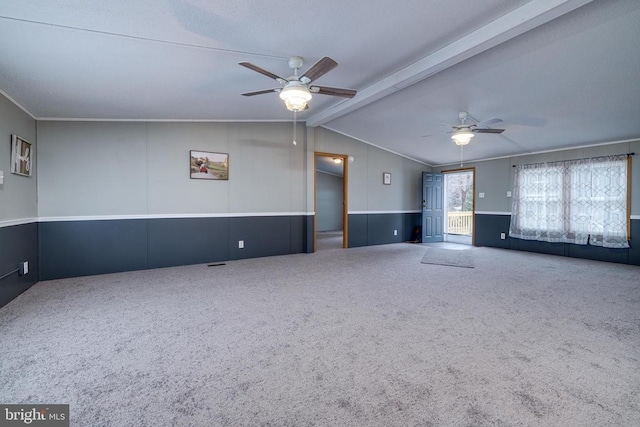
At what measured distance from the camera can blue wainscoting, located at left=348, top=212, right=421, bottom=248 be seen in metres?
7.06

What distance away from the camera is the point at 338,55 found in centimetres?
310

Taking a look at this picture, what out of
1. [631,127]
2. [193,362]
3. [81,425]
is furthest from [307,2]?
[631,127]

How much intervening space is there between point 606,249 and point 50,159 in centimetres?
947

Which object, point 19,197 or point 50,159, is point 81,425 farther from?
point 50,159

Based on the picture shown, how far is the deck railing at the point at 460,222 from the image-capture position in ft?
34.0

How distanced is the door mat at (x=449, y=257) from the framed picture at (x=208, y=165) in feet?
13.2

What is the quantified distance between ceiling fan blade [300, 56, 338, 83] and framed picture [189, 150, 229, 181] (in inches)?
111

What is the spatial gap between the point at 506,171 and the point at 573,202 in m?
1.53

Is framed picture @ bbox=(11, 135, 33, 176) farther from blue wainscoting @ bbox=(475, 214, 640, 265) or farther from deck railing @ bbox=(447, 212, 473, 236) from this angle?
deck railing @ bbox=(447, 212, 473, 236)

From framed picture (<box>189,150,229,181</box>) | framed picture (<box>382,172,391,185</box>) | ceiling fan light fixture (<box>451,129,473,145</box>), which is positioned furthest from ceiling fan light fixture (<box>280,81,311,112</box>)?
framed picture (<box>382,172,391,185</box>)

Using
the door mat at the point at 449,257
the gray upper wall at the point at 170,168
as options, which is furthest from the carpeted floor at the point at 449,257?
the gray upper wall at the point at 170,168

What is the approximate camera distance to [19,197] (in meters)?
3.49
